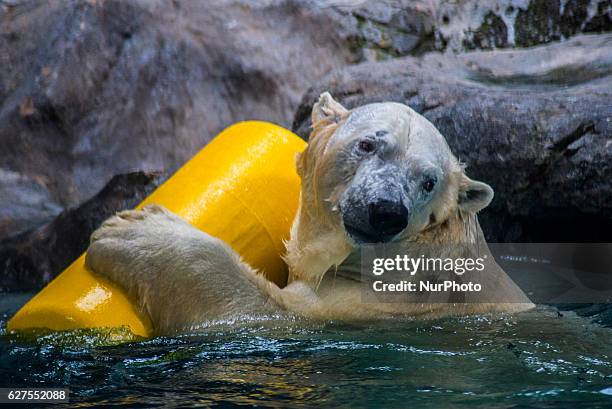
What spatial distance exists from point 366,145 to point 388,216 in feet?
1.35

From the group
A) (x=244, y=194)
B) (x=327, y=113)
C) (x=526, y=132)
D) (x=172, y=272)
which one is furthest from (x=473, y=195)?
(x=526, y=132)

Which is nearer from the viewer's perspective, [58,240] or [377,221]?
[377,221]

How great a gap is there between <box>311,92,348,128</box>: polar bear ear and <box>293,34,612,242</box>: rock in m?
1.85

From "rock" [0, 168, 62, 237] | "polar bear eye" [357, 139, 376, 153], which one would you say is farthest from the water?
"rock" [0, 168, 62, 237]

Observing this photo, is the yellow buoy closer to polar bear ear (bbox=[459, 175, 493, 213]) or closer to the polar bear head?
the polar bear head

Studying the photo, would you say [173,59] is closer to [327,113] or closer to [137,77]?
[137,77]

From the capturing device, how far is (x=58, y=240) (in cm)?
576

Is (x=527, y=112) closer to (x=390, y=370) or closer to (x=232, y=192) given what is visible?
(x=232, y=192)

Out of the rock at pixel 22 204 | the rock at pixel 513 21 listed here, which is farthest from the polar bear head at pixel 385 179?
the rock at pixel 513 21

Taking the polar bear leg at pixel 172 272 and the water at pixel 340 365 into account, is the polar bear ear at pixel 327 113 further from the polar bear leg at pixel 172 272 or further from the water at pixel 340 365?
the water at pixel 340 365

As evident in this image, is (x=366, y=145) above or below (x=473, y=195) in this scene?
above

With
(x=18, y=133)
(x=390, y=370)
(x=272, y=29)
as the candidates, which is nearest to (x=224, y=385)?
(x=390, y=370)

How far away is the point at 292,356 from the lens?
3254 mm

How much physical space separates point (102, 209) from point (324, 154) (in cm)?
245
